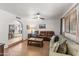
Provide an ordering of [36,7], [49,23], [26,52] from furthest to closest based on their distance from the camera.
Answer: [49,23]
[26,52]
[36,7]

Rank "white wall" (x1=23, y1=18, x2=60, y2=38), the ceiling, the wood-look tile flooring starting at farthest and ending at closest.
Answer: "white wall" (x1=23, y1=18, x2=60, y2=38) < the wood-look tile flooring < the ceiling

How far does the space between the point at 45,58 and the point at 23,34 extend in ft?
26.4

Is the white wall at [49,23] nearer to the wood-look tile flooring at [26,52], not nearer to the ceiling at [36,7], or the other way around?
the wood-look tile flooring at [26,52]

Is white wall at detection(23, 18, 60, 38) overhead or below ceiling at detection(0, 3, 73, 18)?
below

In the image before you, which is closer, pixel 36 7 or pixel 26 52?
pixel 36 7

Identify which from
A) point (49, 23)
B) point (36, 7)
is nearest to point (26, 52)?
point (36, 7)

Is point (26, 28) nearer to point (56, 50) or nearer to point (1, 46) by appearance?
point (1, 46)

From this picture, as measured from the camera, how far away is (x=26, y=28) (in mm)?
9500

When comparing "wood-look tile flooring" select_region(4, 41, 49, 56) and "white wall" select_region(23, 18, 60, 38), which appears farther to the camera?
"white wall" select_region(23, 18, 60, 38)

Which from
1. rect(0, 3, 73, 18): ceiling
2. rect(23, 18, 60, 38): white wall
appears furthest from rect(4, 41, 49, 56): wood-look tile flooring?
rect(23, 18, 60, 38): white wall

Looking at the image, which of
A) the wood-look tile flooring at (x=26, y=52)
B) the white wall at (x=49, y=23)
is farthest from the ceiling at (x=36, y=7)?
the white wall at (x=49, y=23)

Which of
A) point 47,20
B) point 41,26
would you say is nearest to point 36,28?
point 41,26

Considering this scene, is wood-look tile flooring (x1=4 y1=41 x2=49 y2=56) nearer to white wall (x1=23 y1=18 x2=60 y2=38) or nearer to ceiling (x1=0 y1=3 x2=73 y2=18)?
ceiling (x1=0 y1=3 x2=73 y2=18)

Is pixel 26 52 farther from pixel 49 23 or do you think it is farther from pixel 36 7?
pixel 49 23
